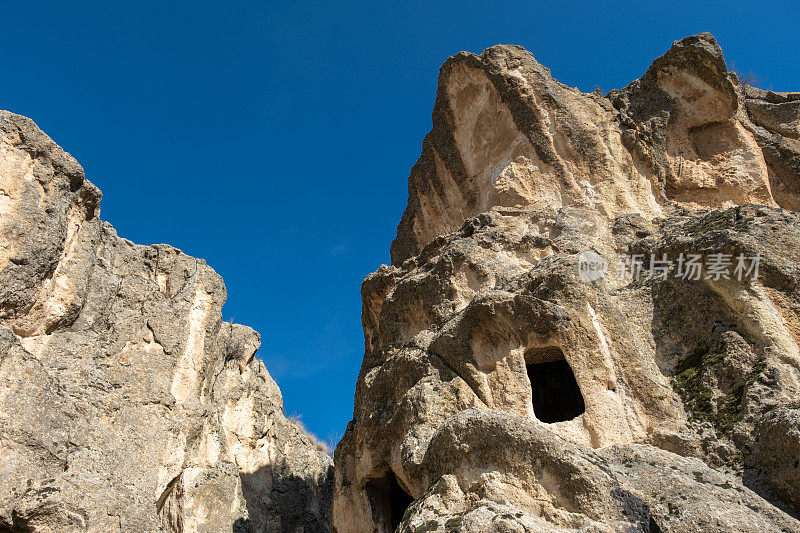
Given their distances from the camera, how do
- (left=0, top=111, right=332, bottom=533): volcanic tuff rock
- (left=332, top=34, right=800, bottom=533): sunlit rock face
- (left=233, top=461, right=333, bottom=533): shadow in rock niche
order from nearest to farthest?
(left=332, top=34, right=800, bottom=533): sunlit rock face < (left=0, top=111, right=332, bottom=533): volcanic tuff rock < (left=233, top=461, right=333, bottom=533): shadow in rock niche

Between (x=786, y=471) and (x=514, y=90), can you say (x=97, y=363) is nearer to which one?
(x=514, y=90)

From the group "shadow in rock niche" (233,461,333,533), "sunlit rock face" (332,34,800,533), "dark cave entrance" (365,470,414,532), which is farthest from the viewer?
"shadow in rock niche" (233,461,333,533)

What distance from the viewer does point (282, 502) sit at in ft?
66.1

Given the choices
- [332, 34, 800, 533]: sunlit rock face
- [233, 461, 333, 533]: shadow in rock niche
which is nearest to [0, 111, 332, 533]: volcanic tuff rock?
[233, 461, 333, 533]: shadow in rock niche

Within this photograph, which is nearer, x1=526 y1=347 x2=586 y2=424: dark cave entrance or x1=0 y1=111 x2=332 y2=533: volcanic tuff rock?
x1=0 y1=111 x2=332 y2=533: volcanic tuff rock

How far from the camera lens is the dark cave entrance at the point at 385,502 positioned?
1336cm

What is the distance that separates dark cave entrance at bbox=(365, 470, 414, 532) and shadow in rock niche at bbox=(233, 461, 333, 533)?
5.78 m

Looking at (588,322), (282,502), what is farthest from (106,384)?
(588,322)

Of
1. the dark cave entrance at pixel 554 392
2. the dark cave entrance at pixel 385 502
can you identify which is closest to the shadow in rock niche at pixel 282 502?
the dark cave entrance at pixel 385 502

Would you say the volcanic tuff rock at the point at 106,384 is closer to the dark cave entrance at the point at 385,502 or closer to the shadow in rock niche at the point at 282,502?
the shadow in rock niche at the point at 282,502

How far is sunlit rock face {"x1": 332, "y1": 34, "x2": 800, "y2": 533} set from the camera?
875 centimetres

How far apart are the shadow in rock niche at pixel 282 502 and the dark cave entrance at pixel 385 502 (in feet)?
19.0

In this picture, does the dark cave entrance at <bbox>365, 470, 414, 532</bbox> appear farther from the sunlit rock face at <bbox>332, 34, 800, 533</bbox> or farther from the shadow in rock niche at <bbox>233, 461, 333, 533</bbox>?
the shadow in rock niche at <bbox>233, 461, 333, 533</bbox>

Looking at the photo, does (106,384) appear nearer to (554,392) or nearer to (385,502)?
A: (385,502)
